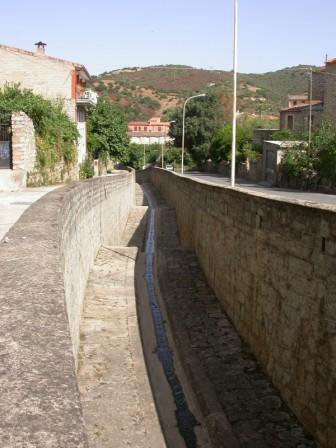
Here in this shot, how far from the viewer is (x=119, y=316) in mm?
11906

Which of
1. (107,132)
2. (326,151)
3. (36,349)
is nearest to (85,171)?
(107,132)

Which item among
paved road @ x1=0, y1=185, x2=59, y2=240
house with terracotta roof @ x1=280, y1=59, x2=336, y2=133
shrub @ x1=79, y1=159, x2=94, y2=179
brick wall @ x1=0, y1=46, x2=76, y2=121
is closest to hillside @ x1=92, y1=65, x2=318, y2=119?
house with terracotta roof @ x1=280, y1=59, x2=336, y2=133

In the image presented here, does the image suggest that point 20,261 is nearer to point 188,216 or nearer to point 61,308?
point 61,308

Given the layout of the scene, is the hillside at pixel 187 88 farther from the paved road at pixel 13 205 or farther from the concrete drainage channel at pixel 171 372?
the concrete drainage channel at pixel 171 372

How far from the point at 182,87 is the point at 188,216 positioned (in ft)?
532

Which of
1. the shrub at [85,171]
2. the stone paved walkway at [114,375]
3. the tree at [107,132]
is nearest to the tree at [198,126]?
the tree at [107,132]

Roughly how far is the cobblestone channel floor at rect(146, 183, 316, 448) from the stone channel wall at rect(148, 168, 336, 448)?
0.58 ft

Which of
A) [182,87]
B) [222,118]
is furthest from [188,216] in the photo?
[182,87]

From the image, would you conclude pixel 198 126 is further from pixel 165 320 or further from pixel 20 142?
pixel 165 320

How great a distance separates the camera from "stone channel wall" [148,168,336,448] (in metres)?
6.21

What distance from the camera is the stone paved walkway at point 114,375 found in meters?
7.04

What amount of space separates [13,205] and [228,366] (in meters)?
6.70

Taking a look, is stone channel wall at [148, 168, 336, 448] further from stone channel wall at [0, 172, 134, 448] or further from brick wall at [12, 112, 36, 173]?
brick wall at [12, 112, 36, 173]

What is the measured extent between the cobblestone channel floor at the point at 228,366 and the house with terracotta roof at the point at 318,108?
30852 millimetres
